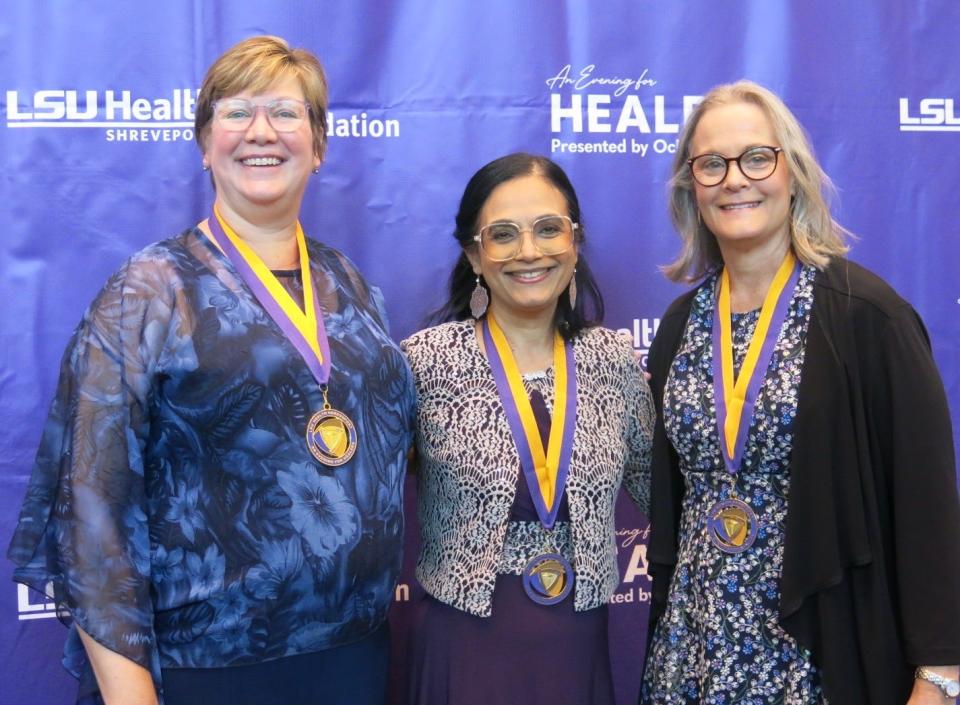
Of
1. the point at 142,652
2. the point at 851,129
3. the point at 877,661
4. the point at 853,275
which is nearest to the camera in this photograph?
the point at 142,652

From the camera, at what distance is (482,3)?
2863mm

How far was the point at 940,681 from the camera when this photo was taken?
6.33ft

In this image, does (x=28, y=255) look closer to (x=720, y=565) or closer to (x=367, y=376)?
(x=367, y=376)

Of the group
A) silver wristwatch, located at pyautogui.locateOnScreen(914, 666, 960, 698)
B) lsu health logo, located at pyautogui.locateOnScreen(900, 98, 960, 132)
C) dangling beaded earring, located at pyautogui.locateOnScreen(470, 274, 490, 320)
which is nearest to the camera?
silver wristwatch, located at pyautogui.locateOnScreen(914, 666, 960, 698)

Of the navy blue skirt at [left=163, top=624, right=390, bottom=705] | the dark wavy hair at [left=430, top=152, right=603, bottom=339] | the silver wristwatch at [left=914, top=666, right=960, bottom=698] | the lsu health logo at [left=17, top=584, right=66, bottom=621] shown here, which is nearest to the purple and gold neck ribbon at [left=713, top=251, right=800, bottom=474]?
the dark wavy hair at [left=430, top=152, right=603, bottom=339]

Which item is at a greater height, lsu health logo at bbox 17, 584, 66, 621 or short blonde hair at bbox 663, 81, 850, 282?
short blonde hair at bbox 663, 81, 850, 282

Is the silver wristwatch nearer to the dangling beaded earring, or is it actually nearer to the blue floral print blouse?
the blue floral print blouse

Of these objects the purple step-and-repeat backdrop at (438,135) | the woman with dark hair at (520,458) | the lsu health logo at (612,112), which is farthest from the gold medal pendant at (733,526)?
the lsu health logo at (612,112)

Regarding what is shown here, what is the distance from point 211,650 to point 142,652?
14 centimetres

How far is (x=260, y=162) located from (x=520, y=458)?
0.85 metres

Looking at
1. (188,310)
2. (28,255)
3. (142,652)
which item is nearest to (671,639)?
(142,652)

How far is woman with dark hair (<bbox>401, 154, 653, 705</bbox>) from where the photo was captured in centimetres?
219

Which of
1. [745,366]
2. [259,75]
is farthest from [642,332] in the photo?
[259,75]

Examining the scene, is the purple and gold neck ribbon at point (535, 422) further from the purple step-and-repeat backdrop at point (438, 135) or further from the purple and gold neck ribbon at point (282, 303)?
the purple step-and-repeat backdrop at point (438, 135)
